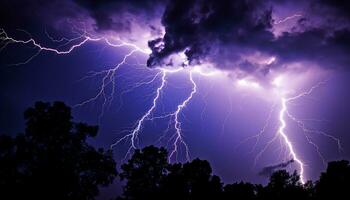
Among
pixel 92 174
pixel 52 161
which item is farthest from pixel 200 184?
pixel 52 161

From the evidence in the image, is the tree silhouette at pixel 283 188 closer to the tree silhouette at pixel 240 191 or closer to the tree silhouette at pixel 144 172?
the tree silhouette at pixel 240 191

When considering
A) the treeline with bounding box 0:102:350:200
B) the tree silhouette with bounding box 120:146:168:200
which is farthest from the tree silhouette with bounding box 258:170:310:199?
the tree silhouette with bounding box 120:146:168:200

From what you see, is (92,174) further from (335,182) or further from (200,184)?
(335,182)

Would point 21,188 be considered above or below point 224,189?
below

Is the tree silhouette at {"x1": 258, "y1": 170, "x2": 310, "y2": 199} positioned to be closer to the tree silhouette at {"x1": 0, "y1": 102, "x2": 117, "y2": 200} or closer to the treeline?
the treeline

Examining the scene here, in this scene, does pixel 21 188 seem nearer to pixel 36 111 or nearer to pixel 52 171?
pixel 52 171

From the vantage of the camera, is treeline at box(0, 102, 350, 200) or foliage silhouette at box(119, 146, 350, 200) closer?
treeline at box(0, 102, 350, 200)

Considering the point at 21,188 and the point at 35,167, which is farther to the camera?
the point at 35,167

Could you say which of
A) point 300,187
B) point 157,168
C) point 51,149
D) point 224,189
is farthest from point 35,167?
point 300,187
